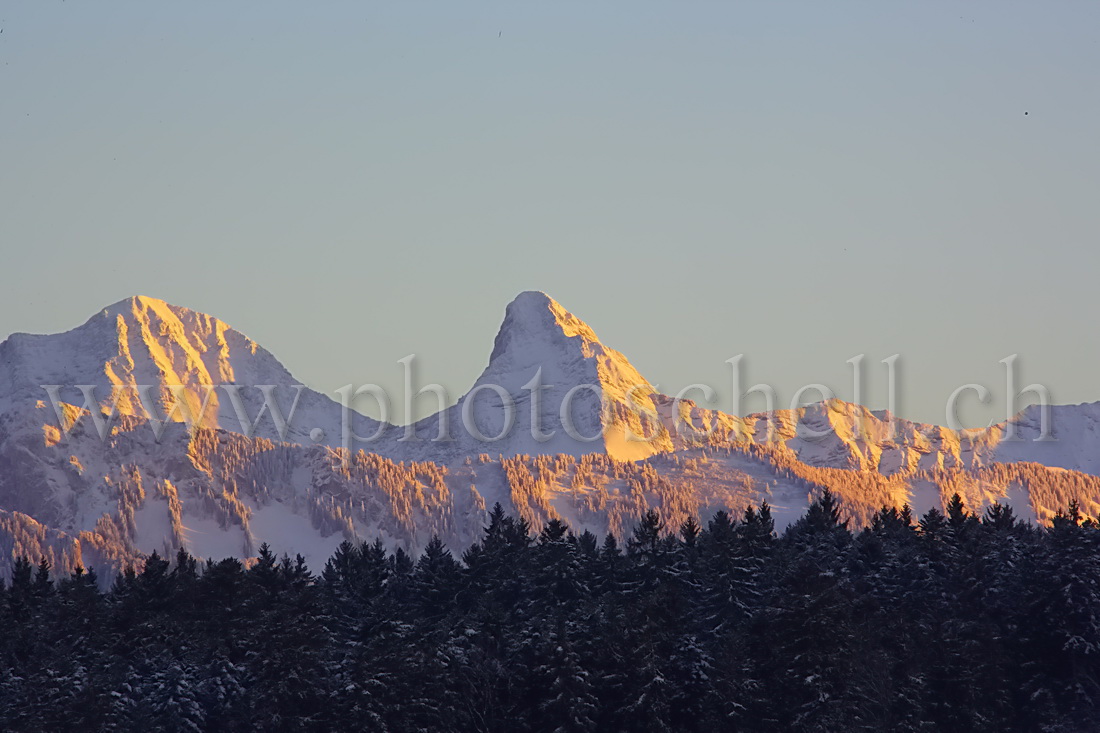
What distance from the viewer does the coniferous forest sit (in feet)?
402

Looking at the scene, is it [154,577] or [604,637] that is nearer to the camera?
[604,637]

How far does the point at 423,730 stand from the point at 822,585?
88.4 ft

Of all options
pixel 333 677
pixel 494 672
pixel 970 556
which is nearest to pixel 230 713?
pixel 333 677

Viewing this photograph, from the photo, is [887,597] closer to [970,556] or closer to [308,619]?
[970,556]

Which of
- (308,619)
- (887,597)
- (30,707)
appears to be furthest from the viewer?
(887,597)

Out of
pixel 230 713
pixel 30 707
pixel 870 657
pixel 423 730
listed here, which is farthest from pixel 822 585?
pixel 30 707

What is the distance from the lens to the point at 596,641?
12762 centimetres

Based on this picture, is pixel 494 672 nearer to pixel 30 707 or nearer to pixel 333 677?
pixel 333 677

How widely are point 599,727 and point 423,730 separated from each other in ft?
35.7

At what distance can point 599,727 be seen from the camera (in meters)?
124

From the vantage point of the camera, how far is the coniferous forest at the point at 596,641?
12256 cm

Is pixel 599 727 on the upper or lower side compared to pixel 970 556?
lower

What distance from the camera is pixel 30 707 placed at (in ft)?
398

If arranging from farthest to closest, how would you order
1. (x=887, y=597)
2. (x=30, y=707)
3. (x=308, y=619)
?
(x=887, y=597) < (x=308, y=619) < (x=30, y=707)
